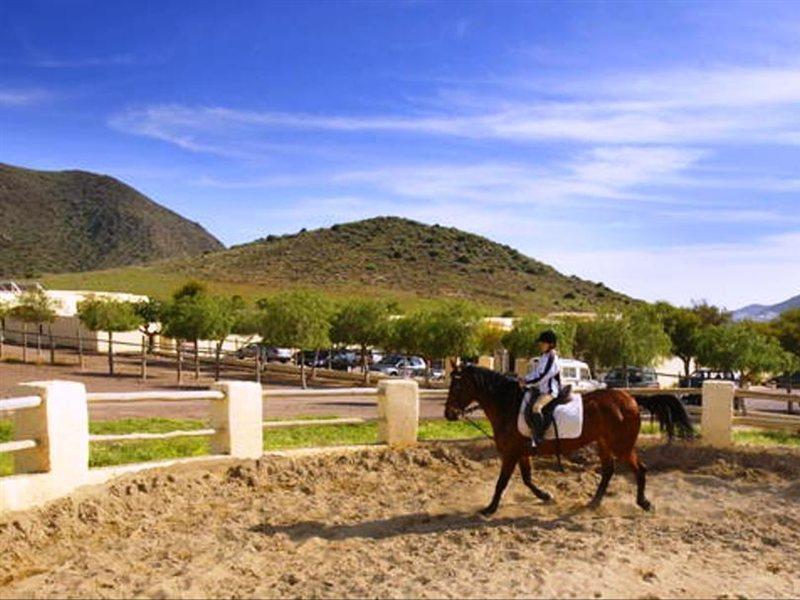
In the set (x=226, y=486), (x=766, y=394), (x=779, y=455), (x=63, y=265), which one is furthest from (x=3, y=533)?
(x=63, y=265)

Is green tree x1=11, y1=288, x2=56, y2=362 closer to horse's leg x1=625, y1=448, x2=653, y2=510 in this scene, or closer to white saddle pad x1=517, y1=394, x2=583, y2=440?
white saddle pad x1=517, y1=394, x2=583, y2=440

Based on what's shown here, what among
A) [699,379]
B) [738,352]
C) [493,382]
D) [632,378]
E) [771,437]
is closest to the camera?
[493,382]

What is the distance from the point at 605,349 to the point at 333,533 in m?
33.6

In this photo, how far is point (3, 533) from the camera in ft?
27.8

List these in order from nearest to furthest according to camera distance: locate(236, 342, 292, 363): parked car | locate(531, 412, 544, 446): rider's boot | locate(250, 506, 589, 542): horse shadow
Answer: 1. locate(250, 506, 589, 542): horse shadow
2. locate(531, 412, 544, 446): rider's boot
3. locate(236, 342, 292, 363): parked car

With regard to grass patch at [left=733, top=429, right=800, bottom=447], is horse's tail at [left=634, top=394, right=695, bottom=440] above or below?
above

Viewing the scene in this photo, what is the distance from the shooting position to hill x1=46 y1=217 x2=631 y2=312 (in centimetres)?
9550

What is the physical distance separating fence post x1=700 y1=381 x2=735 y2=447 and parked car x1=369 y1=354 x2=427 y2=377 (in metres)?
31.2

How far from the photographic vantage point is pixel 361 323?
46.7 meters

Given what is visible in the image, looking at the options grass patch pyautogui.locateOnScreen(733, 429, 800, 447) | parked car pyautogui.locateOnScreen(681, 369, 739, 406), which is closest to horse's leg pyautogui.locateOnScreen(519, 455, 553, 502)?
grass patch pyautogui.locateOnScreen(733, 429, 800, 447)

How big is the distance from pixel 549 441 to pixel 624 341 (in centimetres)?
3113

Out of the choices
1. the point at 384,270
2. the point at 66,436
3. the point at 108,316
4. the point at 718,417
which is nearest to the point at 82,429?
the point at 66,436

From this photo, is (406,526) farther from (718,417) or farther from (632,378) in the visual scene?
(632,378)

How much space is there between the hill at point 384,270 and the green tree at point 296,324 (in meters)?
46.6
